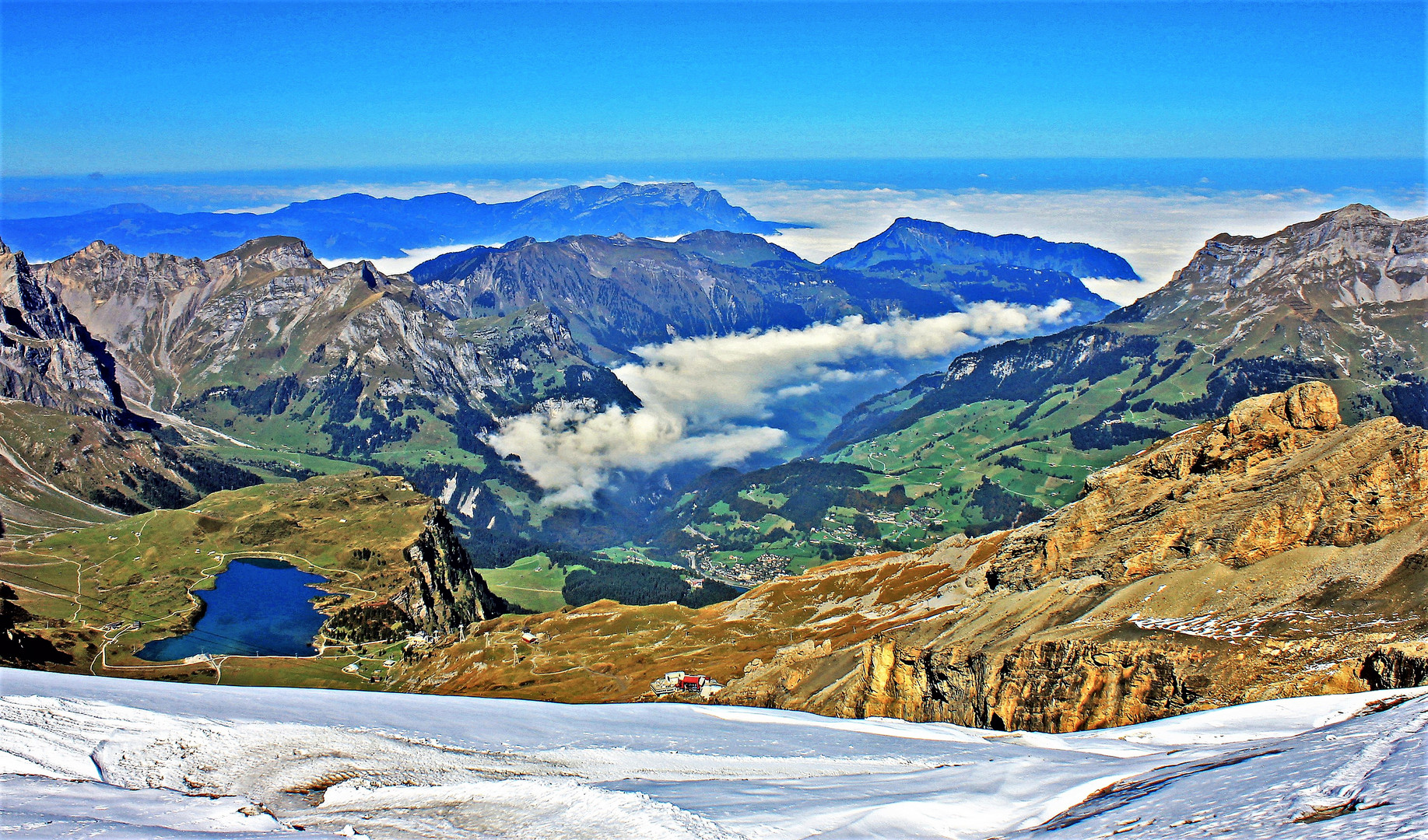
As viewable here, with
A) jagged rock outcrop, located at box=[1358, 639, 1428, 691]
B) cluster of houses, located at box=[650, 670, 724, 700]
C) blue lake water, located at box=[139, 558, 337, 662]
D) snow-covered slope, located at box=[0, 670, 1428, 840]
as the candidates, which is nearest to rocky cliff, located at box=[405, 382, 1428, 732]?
jagged rock outcrop, located at box=[1358, 639, 1428, 691]

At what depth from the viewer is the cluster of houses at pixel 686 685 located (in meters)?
92.2

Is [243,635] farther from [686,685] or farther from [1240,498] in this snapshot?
[1240,498]

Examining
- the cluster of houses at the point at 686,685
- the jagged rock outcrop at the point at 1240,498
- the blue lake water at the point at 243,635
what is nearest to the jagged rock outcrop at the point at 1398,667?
the jagged rock outcrop at the point at 1240,498

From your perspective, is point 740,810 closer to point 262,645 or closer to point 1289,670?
point 1289,670

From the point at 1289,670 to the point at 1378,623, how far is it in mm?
5954

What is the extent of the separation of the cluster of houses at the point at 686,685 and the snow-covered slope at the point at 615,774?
187 ft

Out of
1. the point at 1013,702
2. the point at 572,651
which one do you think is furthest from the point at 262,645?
the point at 1013,702

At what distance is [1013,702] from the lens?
172 feet

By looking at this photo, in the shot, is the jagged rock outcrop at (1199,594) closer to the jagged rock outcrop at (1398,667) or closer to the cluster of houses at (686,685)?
the jagged rock outcrop at (1398,667)

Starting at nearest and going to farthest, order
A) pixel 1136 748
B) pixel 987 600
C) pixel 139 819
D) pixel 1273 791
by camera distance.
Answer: pixel 139 819, pixel 1273 791, pixel 1136 748, pixel 987 600

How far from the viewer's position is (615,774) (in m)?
28.5

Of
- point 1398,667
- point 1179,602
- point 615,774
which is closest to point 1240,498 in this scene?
point 1179,602

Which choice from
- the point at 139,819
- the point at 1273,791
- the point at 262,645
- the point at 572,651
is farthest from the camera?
the point at 262,645

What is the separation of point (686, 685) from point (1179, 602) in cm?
5597
